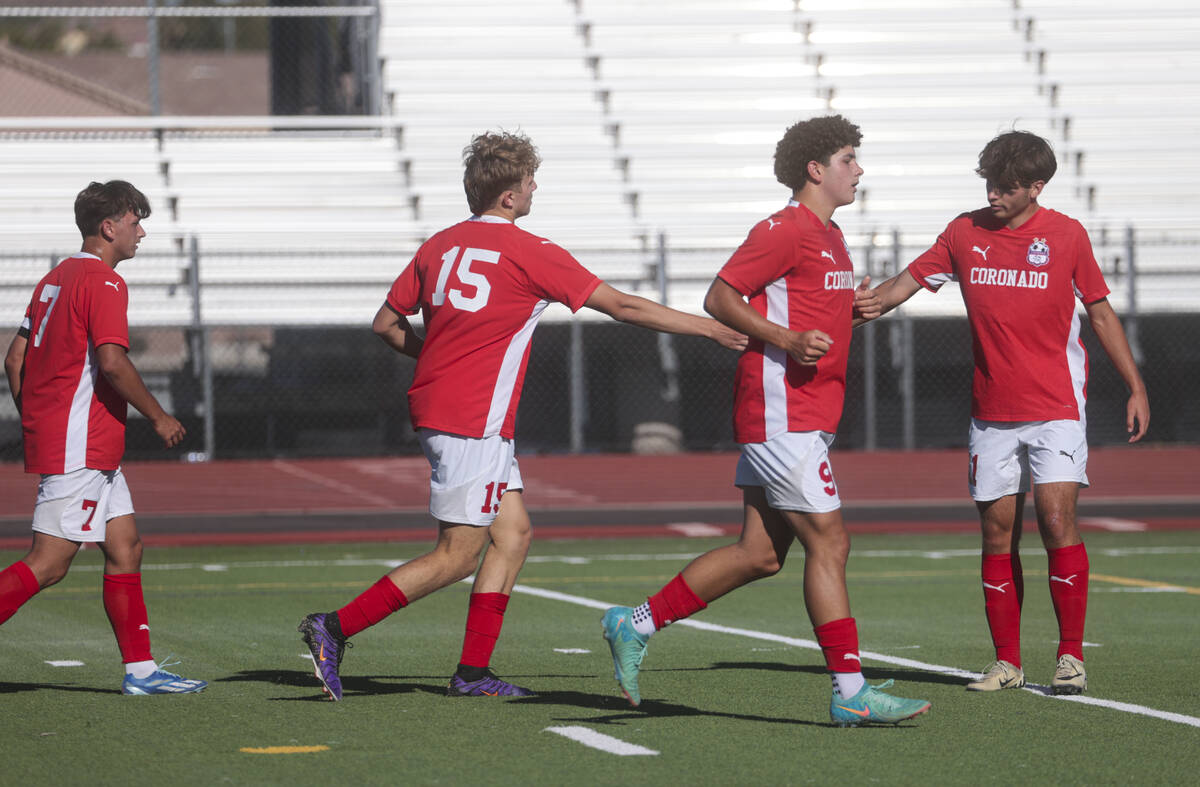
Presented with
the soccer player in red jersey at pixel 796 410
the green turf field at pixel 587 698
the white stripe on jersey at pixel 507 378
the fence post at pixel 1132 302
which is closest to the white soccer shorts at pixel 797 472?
the soccer player in red jersey at pixel 796 410

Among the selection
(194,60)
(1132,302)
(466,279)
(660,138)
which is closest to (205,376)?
(660,138)

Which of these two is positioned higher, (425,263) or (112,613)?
(425,263)

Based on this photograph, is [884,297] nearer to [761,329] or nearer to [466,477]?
[761,329]

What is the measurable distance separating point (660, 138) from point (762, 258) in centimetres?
1964

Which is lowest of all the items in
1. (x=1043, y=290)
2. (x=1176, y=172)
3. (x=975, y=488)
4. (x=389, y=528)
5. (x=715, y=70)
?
(x=389, y=528)

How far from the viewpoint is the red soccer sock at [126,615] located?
22.7 feet

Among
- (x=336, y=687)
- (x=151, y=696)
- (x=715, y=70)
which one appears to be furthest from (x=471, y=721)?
(x=715, y=70)

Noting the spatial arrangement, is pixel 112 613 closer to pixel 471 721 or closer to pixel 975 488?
pixel 471 721

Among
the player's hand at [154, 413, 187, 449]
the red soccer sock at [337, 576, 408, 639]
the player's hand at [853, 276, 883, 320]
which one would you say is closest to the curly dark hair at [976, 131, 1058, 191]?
the player's hand at [853, 276, 883, 320]

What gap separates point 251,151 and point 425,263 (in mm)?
18584

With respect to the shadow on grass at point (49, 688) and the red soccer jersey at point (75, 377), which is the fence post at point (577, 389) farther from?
the red soccer jersey at point (75, 377)

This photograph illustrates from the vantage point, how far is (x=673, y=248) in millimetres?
20688

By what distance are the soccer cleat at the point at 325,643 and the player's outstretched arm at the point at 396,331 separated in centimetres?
109

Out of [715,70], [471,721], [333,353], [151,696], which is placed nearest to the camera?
[471,721]
